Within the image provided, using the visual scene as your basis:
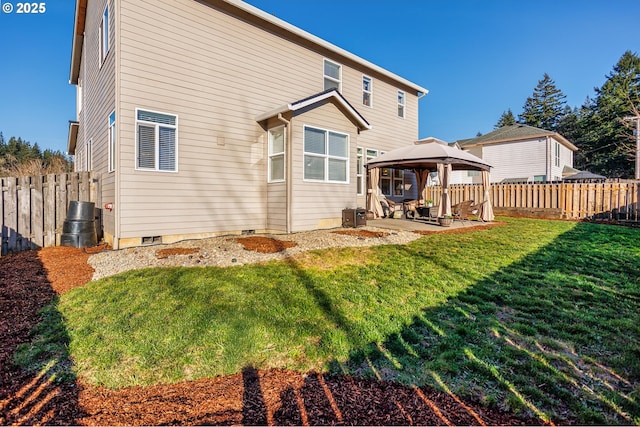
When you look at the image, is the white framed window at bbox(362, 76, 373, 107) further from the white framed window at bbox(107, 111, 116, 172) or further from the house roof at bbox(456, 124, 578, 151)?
the house roof at bbox(456, 124, 578, 151)

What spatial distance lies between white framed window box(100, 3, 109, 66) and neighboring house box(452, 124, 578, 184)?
72.8 feet

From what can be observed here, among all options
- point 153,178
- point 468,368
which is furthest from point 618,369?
point 153,178

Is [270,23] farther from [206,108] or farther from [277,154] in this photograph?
[277,154]

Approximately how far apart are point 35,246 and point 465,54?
1026 inches

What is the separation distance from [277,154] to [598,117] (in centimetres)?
4693

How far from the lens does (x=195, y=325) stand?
3.49 m

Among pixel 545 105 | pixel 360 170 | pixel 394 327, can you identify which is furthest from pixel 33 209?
pixel 545 105

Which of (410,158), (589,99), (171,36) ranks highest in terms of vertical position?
(589,99)

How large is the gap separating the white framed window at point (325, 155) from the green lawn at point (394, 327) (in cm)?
420

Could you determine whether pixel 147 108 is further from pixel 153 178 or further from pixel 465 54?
pixel 465 54

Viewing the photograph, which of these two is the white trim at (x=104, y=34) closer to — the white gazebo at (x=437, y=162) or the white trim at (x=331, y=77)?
the white trim at (x=331, y=77)

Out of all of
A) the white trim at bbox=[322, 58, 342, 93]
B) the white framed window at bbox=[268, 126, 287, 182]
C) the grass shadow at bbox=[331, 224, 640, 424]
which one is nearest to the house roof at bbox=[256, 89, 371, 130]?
the white framed window at bbox=[268, 126, 287, 182]

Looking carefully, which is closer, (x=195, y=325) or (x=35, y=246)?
(x=195, y=325)

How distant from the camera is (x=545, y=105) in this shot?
4997 cm
